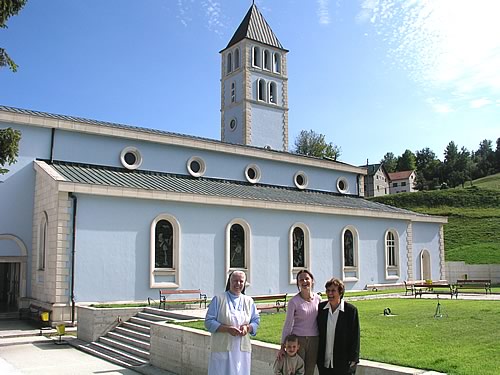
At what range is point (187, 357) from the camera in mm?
11836

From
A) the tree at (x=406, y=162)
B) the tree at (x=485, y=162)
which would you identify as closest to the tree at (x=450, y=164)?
the tree at (x=485, y=162)

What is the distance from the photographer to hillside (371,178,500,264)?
155ft

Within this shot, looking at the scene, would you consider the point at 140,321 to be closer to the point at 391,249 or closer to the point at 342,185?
the point at 391,249

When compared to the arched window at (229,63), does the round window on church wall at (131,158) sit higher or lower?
lower

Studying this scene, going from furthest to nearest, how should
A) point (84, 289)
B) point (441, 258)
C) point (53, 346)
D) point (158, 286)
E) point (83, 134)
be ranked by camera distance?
point (441, 258), point (83, 134), point (158, 286), point (84, 289), point (53, 346)

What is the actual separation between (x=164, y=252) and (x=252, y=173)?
30.5 feet

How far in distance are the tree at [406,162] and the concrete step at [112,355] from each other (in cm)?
10974

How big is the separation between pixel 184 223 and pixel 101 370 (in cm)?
967

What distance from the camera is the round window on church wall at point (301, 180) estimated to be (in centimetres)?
3097

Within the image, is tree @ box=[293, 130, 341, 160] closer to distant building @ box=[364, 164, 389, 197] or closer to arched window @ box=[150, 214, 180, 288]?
distant building @ box=[364, 164, 389, 197]

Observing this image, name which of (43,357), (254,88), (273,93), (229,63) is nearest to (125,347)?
(43,357)

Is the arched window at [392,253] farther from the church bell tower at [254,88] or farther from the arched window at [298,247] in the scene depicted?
the church bell tower at [254,88]

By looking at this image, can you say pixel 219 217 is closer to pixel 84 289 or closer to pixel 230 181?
pixel 230 181

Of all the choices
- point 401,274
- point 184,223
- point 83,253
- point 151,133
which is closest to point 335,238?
point 401,274
